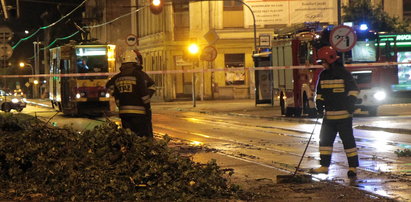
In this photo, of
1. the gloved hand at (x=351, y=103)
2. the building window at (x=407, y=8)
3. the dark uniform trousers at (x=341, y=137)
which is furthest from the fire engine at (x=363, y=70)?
the building window at (x=407, y=8)

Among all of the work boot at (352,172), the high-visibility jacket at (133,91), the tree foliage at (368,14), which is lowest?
the work boot at (352,172)

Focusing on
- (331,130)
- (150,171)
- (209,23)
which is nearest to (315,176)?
(331,130)

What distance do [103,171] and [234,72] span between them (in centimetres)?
4007

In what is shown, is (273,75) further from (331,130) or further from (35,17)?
(35,17)

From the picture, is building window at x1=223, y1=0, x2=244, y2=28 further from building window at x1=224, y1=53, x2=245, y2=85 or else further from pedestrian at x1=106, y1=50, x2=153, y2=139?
pedestrian at x1=106, y1=50, x2=153, y2=139

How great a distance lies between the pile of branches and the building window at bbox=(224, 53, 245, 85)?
127 feet

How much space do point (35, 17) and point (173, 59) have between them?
37.4 m

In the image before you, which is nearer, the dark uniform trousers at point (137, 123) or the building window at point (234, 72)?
the dark uniform trousers at point (137, 123)

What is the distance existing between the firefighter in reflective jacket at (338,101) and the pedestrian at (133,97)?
8.26ft

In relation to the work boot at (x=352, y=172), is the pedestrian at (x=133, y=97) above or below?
above

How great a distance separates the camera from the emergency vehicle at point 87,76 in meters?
27.5

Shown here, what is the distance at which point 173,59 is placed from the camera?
165ft

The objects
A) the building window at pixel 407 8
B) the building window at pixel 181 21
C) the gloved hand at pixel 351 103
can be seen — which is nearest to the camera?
the gloved hand at pixel 351 103

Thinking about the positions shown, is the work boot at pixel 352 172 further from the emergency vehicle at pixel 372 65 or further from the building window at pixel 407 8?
the building window at pixel 407 8
